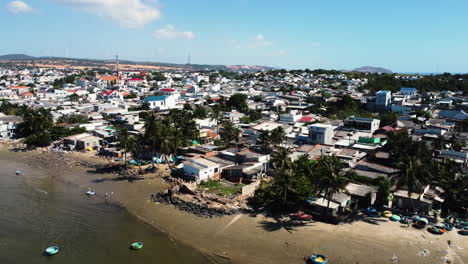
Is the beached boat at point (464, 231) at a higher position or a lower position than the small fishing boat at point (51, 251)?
higher

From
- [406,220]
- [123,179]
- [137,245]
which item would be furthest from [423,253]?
[123,179]

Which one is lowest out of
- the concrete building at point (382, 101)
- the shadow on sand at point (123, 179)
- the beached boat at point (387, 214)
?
the shadow on sand at point (123, 179)

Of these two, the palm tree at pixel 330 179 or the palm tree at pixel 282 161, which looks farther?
the palm tree at pixel 282 161

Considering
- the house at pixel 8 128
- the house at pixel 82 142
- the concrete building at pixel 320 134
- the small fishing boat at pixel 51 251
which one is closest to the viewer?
the small fishing boat at pixel 51 251

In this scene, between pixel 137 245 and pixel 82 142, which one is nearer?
pixel 137 245

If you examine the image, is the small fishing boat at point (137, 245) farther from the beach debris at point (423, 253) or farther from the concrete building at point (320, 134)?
the concrete building at point (320, 134)

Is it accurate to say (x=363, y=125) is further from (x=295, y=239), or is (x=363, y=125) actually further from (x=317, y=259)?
(x=317, y=259)

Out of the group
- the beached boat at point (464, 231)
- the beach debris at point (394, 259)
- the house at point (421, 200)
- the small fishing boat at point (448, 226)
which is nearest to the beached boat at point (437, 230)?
the small fishing boat at point (448, 226)
